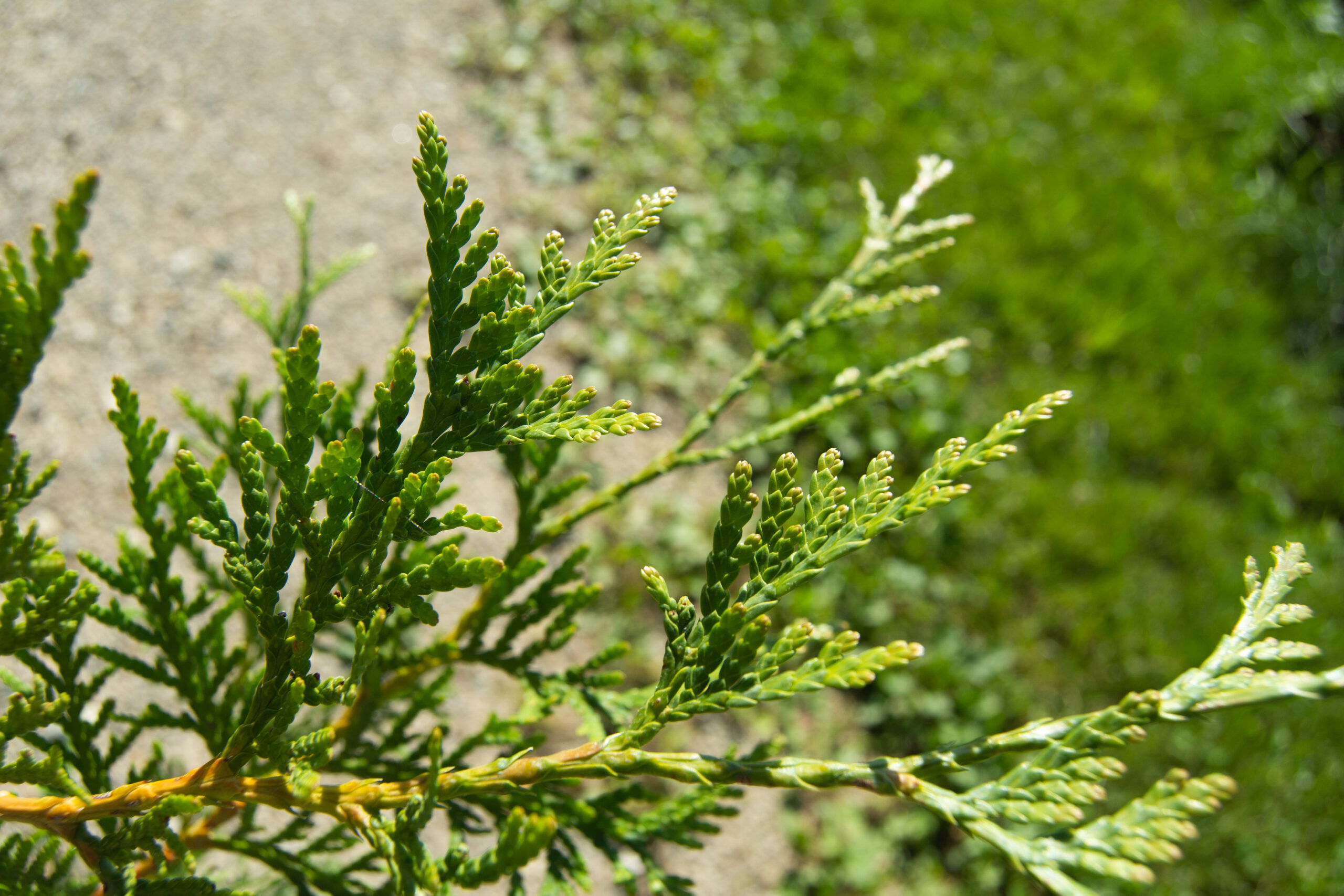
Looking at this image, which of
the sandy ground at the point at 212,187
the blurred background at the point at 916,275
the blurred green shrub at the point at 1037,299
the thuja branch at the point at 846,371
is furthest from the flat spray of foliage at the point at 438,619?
the blurred green shrub at the point at 1037,299

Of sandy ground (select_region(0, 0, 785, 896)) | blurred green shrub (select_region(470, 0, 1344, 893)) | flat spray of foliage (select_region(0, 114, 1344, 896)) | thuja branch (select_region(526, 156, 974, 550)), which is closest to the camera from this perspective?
flat spray of foliage (select_region(0, 114, 1344, 896))

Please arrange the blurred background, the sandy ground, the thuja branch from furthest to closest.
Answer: the blurred background, the sandy ground, the thuja branch

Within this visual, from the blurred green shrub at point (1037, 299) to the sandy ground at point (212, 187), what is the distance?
398 mm

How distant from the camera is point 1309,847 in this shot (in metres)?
3.18

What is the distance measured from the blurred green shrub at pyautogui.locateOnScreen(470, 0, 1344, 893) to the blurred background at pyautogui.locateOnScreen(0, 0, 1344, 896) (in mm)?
18

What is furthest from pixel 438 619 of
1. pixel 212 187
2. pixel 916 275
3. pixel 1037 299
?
pixel 1037 299

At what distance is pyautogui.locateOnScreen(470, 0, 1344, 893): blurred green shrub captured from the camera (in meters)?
3.44

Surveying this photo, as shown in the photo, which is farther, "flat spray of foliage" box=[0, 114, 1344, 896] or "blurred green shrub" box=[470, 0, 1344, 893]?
"blurred green shrub" box=[470, 0, 1344, 893]

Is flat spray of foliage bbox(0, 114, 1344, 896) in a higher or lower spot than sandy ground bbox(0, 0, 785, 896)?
lower

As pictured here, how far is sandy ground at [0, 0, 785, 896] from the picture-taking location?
3021mm

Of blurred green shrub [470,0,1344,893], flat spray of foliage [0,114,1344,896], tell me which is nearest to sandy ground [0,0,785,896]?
blurred green shrub [470,0,1344,893]

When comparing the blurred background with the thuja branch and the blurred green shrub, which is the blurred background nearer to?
the blurred green shrub

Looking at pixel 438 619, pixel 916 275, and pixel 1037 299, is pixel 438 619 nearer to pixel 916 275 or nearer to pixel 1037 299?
pixel 916 275

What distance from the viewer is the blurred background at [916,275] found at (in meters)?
3.27
